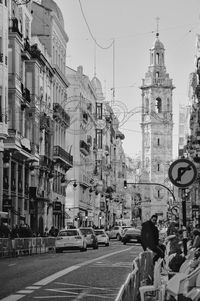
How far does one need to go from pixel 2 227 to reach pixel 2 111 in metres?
8.90

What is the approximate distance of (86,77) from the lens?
106 metres

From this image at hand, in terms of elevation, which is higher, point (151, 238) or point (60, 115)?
point (60, 115)

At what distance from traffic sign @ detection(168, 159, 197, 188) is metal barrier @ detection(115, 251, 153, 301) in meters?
1.73

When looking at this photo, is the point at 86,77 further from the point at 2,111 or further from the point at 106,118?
the point at 2,111

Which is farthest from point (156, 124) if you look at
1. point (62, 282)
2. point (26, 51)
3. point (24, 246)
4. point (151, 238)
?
point (62, 282)

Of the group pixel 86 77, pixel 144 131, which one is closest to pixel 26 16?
pixel 86 77

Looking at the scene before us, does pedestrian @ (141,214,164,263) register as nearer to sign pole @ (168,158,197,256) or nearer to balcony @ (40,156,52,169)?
sign pole @ (168,158,197,256)

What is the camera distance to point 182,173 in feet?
58.4

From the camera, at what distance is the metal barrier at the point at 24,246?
127 feet

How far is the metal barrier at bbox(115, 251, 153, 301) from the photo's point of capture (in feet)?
33.4

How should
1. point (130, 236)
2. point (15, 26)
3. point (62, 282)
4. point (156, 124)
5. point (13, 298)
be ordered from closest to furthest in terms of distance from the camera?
point (13, 298), point (62, 282), point (15, 26), point (130, 236), point (156, 124)

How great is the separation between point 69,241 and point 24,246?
3.93 metres

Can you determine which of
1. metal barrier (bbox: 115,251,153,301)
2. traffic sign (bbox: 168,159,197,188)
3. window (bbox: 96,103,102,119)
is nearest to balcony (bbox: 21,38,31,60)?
traffic sign (bbox: 168,159,197,188)

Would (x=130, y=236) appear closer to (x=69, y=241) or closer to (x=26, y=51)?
(x=26, y=51)
